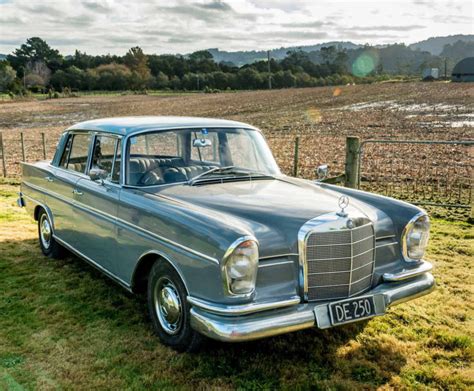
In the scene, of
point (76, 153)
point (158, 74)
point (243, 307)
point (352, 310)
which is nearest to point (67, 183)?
point (76, 153)

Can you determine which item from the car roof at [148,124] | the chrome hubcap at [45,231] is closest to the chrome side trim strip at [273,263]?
the car roof at [148,124]

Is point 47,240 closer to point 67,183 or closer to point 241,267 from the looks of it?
point 67,183

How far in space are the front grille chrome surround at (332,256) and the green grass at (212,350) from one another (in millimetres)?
560

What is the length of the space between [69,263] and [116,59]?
111138 millimetres

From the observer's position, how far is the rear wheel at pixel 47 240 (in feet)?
18.9

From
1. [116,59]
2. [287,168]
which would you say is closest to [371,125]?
[287,168]

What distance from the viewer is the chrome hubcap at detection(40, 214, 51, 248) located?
5.86 meters

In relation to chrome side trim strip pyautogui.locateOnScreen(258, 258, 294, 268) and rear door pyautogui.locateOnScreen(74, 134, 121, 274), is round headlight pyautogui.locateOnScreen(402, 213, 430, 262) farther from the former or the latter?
rear door pyautogui.locateOnScreen(74, 134, 121, 274)

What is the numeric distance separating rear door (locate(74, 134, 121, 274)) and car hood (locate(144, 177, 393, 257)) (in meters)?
0.49

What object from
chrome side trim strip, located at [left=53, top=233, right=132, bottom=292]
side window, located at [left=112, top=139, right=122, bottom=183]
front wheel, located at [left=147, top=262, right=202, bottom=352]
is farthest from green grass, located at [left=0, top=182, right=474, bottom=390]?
side window, located at [left=112, top=139, right=122, bottom=183]

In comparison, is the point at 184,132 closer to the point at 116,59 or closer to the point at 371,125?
the point at 371,125

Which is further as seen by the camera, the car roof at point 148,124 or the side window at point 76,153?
the side window at point 76,153

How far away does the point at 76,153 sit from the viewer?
5.40m

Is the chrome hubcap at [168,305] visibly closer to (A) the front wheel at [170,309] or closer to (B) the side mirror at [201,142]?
(A) the front wheel at [170,309]
